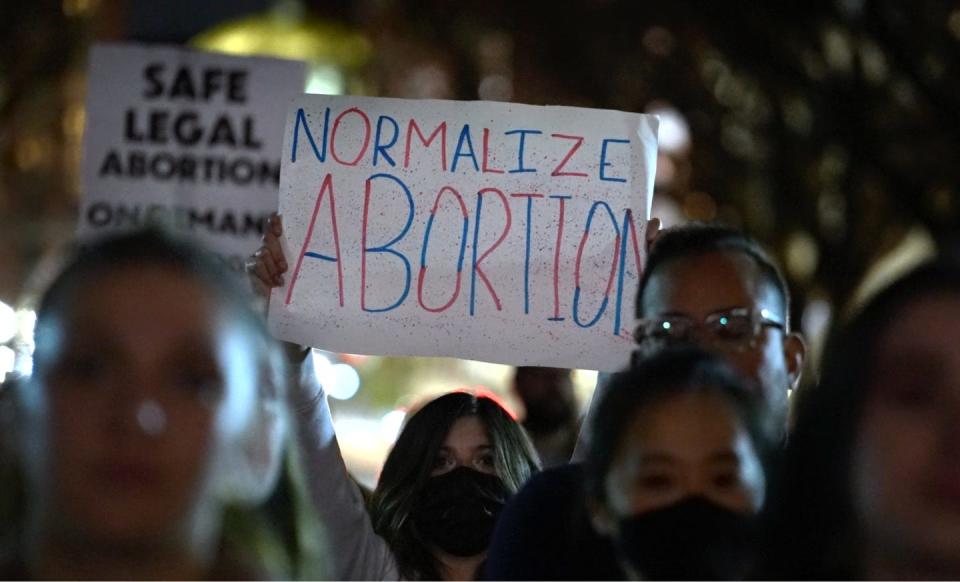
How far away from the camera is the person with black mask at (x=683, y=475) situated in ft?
8.68

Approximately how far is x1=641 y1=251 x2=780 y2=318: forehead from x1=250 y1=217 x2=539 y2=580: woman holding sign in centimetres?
78

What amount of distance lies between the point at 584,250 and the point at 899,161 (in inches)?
528

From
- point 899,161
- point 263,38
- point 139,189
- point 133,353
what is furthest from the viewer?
point 899,161

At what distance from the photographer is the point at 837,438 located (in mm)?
2396

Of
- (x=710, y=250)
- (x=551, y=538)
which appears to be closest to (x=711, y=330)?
(x=710, y=250)

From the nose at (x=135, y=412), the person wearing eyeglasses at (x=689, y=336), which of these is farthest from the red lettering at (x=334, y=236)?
the nose at (x=135, y=412)

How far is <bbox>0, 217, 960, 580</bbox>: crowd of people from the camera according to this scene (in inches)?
80.9

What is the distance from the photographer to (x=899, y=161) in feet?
56.7

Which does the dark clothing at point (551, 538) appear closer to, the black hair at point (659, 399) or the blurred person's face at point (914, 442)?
the black hair at point (659, 399)

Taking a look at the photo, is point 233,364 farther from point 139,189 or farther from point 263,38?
point 263,38

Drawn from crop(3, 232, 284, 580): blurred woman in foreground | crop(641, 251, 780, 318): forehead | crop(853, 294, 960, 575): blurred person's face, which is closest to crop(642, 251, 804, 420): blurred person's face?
crop(641, 251, 780, 318): forehead

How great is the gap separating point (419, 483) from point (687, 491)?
166cm

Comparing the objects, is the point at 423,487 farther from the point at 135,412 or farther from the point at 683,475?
the point at 135,412

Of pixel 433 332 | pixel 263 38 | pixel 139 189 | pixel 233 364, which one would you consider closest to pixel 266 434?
pixel 233 364
